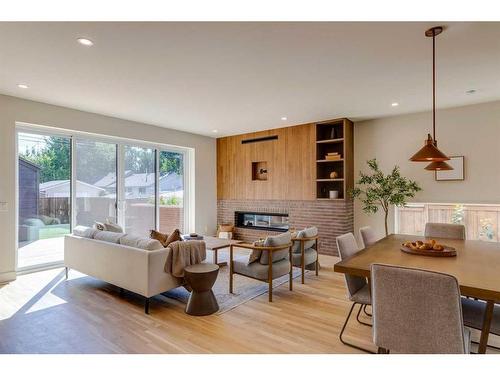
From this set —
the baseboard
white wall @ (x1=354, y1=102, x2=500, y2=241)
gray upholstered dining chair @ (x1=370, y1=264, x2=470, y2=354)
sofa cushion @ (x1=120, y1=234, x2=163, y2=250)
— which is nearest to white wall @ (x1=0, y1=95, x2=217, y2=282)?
the baseboard

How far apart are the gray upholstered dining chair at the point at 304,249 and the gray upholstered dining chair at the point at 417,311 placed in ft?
7.55

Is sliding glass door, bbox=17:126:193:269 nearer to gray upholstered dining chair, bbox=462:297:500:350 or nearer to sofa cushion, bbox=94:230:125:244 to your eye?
sofa cushion, bbox=94:230:125:244

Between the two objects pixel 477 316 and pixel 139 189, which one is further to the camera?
pixel 139 189

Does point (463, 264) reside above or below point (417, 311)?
above

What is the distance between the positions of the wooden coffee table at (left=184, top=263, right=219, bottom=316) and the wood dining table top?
1457mm

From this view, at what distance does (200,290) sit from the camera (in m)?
3.10

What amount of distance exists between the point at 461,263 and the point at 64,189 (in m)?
5.36

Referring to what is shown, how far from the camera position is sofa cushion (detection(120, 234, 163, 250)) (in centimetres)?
315

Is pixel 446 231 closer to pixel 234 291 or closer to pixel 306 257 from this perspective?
pixel 306 257

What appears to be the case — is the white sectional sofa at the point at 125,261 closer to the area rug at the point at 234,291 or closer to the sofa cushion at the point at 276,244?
the area rug at the point at 234,291

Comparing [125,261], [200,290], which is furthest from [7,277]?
[200,290]

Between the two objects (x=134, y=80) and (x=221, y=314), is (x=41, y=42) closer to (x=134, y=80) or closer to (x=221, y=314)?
(x=134, y=80)

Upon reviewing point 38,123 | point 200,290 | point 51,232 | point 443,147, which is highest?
point 38,123

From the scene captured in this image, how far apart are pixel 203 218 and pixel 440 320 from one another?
19.4ft
